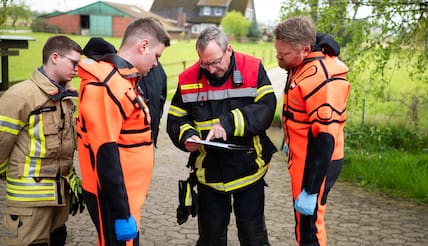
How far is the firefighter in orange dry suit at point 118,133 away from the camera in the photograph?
8.68 feet

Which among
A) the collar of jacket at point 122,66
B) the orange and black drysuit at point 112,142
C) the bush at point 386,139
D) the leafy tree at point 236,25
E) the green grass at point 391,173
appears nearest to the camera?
the orange and black drysuit at point 112,142

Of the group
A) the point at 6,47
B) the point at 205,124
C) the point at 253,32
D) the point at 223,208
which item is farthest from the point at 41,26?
the point at 253,32

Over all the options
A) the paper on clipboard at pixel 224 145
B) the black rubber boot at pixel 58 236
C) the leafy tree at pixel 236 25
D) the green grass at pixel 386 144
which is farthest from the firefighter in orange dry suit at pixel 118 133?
the leafy tree at pixel 236 25

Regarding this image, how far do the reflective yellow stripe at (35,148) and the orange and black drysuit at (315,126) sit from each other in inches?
67.1

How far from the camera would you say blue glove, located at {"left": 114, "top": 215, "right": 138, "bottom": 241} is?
8.95 ft

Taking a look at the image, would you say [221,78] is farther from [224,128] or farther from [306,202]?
[306,202]

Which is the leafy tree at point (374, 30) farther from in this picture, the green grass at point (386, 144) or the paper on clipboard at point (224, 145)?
the paper on clipboard at point (224, 145)

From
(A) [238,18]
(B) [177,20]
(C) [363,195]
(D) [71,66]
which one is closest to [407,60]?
(C) [363,195]

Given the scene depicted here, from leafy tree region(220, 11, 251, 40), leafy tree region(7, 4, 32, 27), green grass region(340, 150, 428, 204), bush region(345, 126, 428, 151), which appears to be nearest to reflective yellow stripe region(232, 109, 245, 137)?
green grass region(340, 150, 428, 204)

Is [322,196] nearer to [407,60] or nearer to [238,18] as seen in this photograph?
[407,60]

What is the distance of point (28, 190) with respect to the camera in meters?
3.37

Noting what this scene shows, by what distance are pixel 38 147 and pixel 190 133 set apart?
105 centimetres

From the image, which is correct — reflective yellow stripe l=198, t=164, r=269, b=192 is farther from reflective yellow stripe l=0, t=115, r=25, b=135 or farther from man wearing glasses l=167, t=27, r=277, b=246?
reflective yellow stripe l=0, t=115, r=25, b=135

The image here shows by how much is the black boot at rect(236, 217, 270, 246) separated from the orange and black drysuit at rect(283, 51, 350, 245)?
1.10 ft
